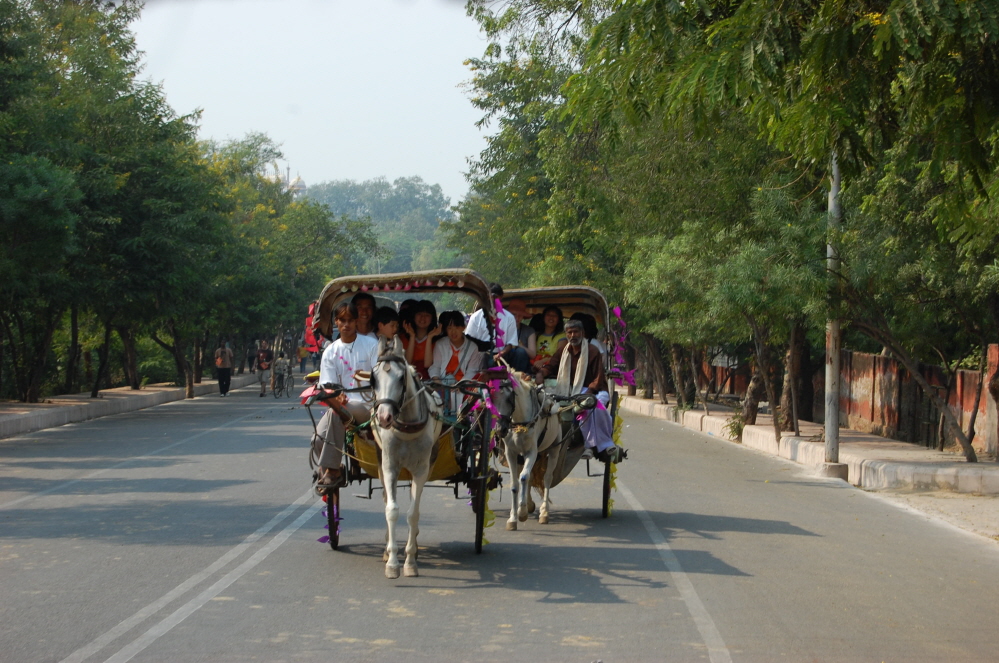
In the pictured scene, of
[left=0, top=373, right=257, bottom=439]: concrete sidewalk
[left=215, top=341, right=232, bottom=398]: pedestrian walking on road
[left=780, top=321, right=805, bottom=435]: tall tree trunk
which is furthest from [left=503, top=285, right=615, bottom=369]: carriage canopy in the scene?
[left=215, top=341, right=232, bottom=398]: pedestrian walking on road

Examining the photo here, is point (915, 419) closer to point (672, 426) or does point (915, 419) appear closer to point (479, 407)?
point (672, 426)

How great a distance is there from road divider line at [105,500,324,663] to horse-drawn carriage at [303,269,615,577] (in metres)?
0.68

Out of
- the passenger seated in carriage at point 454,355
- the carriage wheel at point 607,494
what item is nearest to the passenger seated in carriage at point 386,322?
the passenger seated in carriage at point 454,355

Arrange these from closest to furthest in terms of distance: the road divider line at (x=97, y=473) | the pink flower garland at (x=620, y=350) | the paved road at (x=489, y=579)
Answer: the paved road at (x=489, y=579) < the pink flower garland at (x=620, y=350) < the road divider line at (x=97, y=473)

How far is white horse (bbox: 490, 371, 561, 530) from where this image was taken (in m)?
10.4

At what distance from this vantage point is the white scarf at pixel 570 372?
11875mm

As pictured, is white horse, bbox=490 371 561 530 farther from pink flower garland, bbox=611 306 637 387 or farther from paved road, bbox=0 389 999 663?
pink flower garland, bbox=611 306 637 387

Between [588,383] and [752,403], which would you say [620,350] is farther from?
[752,403]

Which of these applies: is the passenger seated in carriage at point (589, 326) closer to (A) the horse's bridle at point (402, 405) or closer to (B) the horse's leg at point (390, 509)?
(A) the horse's bridle at point (402, 405)

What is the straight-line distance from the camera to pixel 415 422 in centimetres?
861

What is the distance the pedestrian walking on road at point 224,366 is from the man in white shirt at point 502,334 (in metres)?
33.1

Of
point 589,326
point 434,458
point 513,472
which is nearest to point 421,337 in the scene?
point 434,458

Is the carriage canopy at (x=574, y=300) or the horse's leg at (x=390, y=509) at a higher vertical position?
the carriage canopy at (x=574, y=300)

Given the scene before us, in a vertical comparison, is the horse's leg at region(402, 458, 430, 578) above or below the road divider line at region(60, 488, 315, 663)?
above
